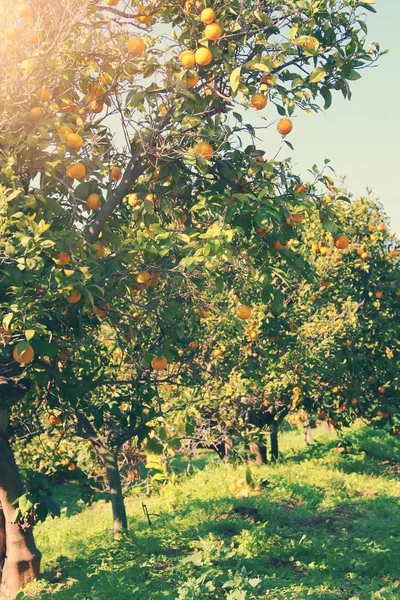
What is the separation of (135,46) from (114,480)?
6.76 metres

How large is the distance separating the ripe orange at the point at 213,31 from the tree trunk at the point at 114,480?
6.44 meters

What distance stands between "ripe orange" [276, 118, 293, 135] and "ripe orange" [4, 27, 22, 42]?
198 centimetres

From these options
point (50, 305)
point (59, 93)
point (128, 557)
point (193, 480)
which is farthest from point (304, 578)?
point (193, 480)

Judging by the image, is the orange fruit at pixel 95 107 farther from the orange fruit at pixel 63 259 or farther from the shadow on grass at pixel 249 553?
the shadow on grass at pixel 249 553

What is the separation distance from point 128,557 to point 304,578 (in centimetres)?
227

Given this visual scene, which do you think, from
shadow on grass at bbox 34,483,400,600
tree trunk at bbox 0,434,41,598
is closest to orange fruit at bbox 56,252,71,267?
shadow on grass at bbox 34,483,400,600

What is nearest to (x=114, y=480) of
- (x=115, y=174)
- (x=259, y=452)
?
(x=115, y=174)

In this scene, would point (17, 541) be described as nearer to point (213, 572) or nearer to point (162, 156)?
point (213, 572)

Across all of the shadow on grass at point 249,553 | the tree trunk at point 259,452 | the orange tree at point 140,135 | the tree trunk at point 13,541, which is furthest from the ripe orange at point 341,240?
the tree trunk at point 259,452

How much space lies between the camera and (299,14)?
5.29m

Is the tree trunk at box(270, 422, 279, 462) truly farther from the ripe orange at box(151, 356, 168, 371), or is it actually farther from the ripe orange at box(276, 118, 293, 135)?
the ripe orange at box(276, 118, 293, 135)

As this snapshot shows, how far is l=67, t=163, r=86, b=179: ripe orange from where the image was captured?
5.15 metres

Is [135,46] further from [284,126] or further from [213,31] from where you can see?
[284,126]

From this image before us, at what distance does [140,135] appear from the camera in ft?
17.7
